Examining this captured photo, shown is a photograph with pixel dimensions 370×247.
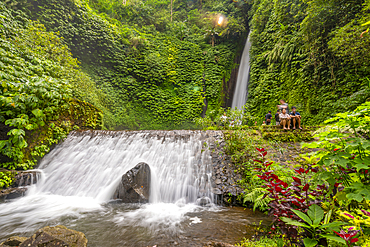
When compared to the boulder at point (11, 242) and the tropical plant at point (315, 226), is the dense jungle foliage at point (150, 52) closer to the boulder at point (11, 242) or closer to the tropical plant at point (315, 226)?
the boulder at point (11, 242)

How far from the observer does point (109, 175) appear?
547 centimetres

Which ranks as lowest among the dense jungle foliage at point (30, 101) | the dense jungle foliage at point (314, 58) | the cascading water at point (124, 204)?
the cascading water at point (124, 204)

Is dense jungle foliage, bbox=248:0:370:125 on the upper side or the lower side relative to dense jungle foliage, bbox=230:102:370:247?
upper

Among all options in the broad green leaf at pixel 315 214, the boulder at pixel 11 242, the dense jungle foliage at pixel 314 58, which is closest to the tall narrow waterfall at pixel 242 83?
the dense jungle foliage at pixel 314 58

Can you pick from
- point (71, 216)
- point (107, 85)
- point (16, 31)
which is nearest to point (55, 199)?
point (71, 216)

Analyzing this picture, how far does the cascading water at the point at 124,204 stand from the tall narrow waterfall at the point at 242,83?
10211mm

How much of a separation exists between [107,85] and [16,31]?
662 centimetres

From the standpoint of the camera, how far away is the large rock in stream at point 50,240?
2102 millimetres

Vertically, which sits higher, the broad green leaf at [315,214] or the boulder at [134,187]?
the broad green leaf at [315,214]

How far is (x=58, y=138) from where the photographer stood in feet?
22.5

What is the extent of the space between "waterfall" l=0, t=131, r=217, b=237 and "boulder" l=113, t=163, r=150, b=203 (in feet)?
0.75

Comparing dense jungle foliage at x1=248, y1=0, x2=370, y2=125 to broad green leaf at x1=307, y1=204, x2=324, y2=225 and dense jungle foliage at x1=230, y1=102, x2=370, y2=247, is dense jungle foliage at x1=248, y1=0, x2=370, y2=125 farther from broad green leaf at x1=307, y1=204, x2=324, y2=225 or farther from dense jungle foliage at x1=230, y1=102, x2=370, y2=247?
broad green leaf at x1=307, y1=204, x2=324, y2=225

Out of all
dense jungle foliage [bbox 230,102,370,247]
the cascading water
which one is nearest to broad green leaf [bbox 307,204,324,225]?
dense jungle foliage [bbox 230,102,370,247]

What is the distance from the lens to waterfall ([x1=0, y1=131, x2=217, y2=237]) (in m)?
3.96
